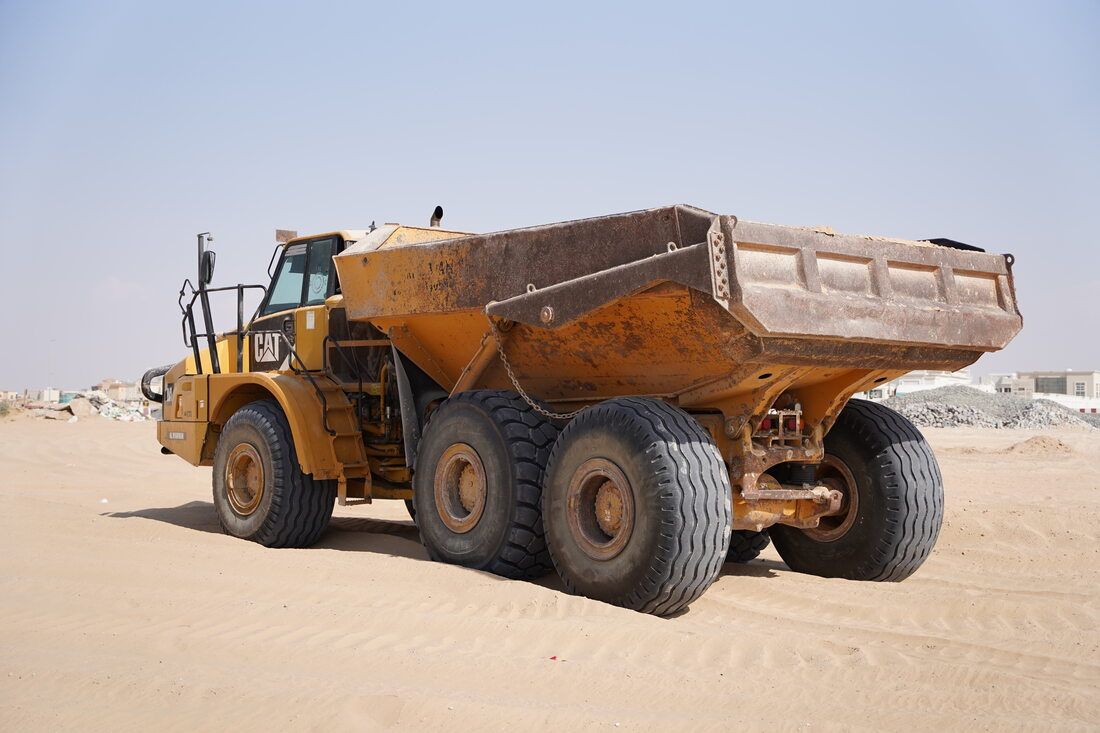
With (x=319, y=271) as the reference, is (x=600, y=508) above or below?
below

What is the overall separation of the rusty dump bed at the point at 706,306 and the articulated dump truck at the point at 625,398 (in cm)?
2

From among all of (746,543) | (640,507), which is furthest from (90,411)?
(640,507)

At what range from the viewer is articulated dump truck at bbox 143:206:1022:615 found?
6.12 metres

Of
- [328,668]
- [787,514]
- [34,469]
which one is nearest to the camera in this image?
[328,668]

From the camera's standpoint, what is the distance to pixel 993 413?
1251 inches

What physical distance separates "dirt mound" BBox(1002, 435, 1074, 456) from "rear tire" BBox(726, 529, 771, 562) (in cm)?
1358

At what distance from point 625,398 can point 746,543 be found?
7.50 feet

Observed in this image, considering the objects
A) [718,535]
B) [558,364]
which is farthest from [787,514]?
[558,364]

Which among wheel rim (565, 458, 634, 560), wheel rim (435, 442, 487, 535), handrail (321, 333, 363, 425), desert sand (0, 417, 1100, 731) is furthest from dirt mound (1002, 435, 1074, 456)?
wheel rim (565, 458, 634, 560)

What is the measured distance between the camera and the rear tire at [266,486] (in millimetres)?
8820

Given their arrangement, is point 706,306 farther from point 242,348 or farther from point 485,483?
point 242,348

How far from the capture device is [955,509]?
441 inches

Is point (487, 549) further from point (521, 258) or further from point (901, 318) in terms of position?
point (901, 318)

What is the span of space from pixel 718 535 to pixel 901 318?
172cm
